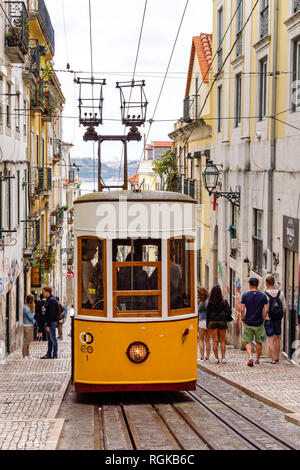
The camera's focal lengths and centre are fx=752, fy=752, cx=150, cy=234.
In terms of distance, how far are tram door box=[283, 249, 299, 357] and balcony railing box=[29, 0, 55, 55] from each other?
16.4 metres

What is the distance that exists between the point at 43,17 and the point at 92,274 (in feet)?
74.2

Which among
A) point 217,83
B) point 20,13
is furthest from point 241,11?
point 20,13

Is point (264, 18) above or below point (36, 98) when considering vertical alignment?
above

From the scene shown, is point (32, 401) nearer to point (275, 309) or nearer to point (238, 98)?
point (275, 309)

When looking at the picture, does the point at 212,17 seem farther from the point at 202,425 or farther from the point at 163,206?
the point at 202,425

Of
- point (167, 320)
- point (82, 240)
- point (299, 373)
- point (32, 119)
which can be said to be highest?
point (32, 119)

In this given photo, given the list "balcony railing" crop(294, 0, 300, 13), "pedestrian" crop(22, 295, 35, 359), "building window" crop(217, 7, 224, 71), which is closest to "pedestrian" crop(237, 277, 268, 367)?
"pedestrian" crop(22, 295, 35, 359)

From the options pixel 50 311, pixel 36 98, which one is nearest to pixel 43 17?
pixel 36 98

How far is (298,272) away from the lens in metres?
13.8

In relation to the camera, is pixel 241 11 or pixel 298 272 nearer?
pixel 298 272

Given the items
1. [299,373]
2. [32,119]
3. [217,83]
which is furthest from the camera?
[32,119]

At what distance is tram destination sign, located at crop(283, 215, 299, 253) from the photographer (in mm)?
14258

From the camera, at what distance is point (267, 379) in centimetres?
1138

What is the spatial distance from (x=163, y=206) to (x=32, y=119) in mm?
19837
